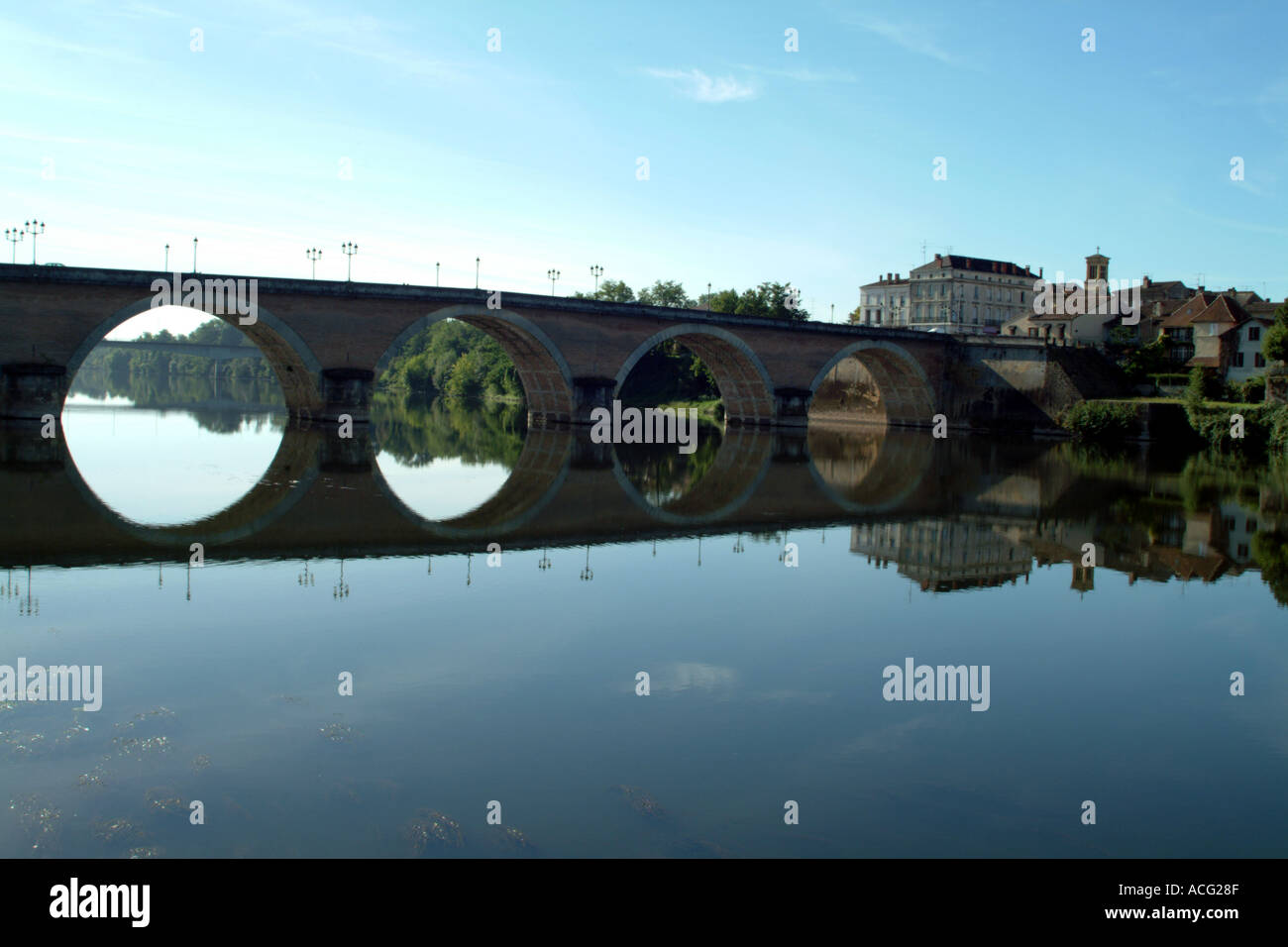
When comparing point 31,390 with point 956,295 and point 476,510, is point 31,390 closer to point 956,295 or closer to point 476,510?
point 476,510

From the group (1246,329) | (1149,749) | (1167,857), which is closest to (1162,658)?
(1149,749)

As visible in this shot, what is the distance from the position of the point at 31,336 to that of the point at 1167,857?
38082 millimetres

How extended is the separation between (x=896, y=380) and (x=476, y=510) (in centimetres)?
4649

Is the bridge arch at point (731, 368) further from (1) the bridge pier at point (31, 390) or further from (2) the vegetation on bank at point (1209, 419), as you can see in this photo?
(1) the bridge pier at point (31, 390)

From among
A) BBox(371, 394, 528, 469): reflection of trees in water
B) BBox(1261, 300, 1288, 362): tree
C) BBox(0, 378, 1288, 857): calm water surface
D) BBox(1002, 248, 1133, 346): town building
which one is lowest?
BBox(0, 378, 1288, 857): calm water surface

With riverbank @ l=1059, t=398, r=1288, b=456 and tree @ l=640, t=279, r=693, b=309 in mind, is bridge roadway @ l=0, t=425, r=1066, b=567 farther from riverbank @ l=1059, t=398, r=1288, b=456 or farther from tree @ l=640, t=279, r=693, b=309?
tree @ l=640, t=279, r=693, b=309

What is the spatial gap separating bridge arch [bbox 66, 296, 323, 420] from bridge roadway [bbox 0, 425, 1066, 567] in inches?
139

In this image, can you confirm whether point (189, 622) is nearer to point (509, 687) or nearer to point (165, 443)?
point (509, 687)

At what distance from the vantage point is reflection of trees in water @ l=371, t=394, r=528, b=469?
118ft

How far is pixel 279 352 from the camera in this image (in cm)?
4375

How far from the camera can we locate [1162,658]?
12016 millimetres

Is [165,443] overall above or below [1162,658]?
above

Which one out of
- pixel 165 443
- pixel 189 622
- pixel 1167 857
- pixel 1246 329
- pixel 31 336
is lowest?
pixel 1167 857

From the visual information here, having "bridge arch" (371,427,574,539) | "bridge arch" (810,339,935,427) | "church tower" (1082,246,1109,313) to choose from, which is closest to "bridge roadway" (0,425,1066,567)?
"bridge arch" (371,427,574,539)
